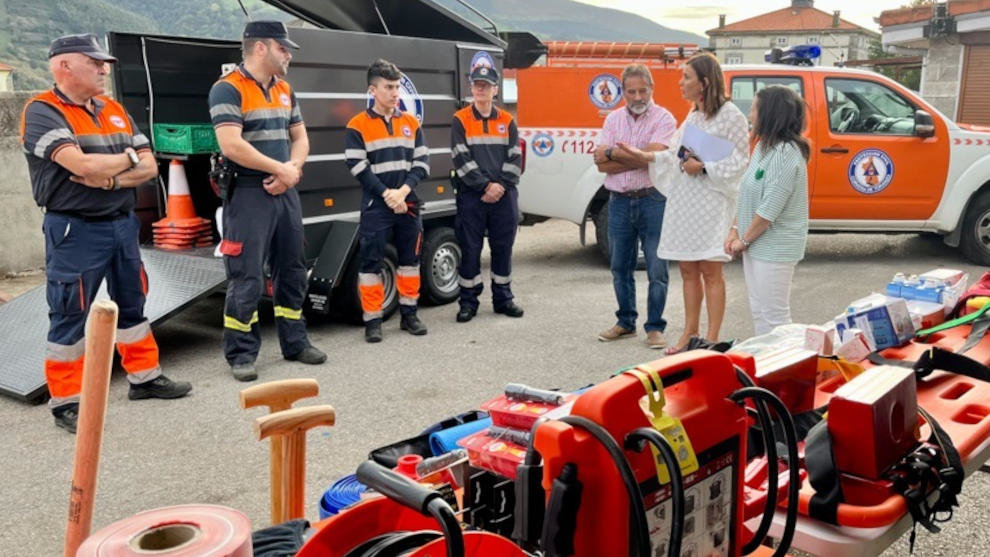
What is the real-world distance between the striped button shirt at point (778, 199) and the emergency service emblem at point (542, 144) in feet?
13.4

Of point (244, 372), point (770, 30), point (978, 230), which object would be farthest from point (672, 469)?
point (770, 30)

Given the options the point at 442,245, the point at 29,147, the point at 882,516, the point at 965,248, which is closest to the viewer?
the point at 882,516

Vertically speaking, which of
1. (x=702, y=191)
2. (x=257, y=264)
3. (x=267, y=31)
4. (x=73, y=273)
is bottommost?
(x=257, y=264)

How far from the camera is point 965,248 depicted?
851 cm

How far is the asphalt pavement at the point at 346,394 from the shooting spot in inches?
139

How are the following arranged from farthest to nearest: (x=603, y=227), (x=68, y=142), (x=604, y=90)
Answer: (x=603, y=227), (x=604, y=90), (x=68, y=142)

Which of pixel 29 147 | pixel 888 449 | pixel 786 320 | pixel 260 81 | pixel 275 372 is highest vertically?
pixel 260 81

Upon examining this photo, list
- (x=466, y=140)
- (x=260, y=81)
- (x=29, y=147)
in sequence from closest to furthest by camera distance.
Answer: (x=29, y=147)
(x=260, y=81)
(x=466, y=140)

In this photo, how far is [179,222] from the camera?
6246 millimetres

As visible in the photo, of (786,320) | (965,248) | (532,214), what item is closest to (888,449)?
(786,320)

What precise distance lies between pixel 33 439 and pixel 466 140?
3603mm

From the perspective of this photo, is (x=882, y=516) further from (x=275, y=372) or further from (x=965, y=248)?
(x=965, y=248)

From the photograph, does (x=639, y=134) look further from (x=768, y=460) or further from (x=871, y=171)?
(x=768, y=460)

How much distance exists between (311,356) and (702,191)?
2.77 meters
